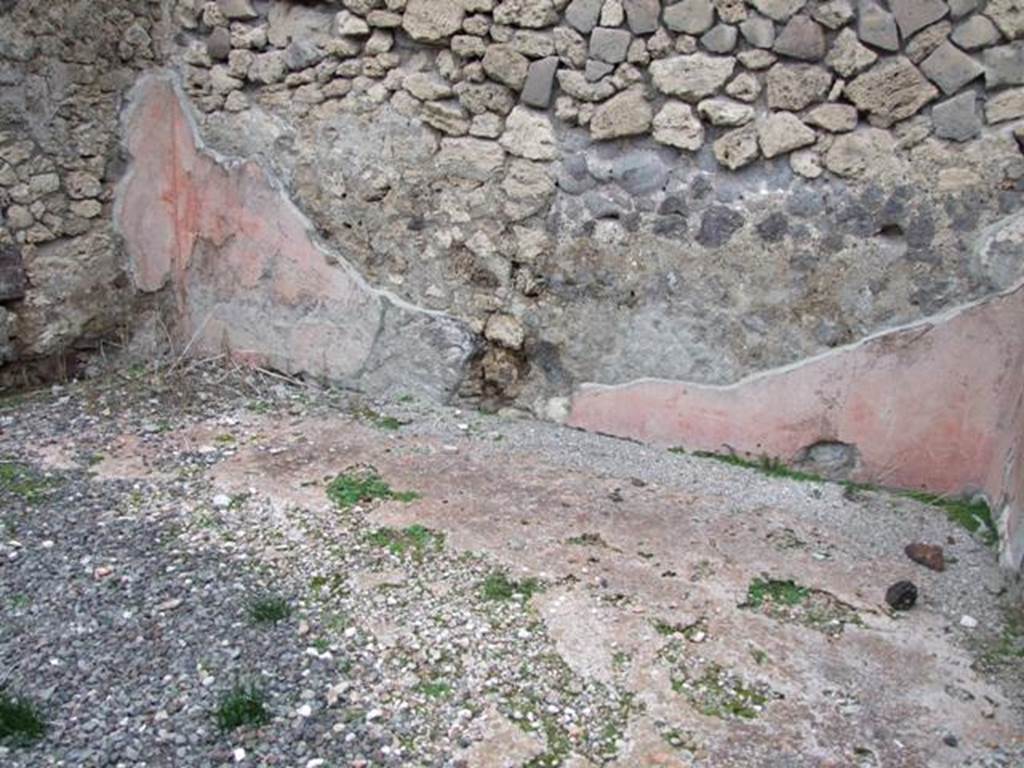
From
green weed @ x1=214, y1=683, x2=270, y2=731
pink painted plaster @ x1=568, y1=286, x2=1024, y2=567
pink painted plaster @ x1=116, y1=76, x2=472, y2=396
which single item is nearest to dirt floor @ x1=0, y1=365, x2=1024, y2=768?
green weed @ x1=214, y1=683, x2=270, y2=731

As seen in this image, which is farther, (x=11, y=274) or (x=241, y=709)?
(x=11, y=274)

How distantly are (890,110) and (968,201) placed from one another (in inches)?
Result: 14.3

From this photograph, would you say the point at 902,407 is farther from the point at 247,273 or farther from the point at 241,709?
the point at 247,273

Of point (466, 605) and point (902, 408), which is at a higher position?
point (902, 408)

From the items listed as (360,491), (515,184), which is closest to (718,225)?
(515,184)

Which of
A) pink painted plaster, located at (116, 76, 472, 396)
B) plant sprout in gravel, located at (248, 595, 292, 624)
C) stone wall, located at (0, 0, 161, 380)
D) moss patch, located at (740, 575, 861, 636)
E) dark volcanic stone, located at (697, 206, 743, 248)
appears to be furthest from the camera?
pink painted plaster, located at (116, 76, 472, 396)

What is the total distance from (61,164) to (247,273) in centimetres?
79

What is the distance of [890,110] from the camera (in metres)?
3.20

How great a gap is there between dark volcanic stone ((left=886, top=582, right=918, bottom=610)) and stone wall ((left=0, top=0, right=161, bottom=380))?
10.2ft

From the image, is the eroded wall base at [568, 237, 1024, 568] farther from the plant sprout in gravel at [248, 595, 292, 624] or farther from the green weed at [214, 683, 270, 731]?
the green weed at [214, 683, 270, 731]

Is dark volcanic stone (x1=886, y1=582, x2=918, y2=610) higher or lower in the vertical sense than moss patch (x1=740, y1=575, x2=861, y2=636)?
higher

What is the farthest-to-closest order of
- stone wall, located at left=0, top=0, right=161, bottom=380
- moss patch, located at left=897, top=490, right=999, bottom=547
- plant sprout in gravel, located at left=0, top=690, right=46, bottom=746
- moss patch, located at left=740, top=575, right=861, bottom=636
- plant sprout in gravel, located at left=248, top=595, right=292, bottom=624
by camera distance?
1. stone wall, located at left=0, top=0, right=161, bottom=380
2. moss patch, located at left=897, top=490, right=999, bottom=547
3. moss patch, located at left=740, top=575, right=861, bottom=636
4. plant sprout in gravel, located at left=248, top=595, right=292, bottom=624
5. plant sprout in gravel, located at left=0, top=690, right=46, bottom=746

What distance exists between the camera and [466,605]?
2.70 meters

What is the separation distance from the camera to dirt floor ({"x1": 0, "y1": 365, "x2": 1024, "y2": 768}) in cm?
225
